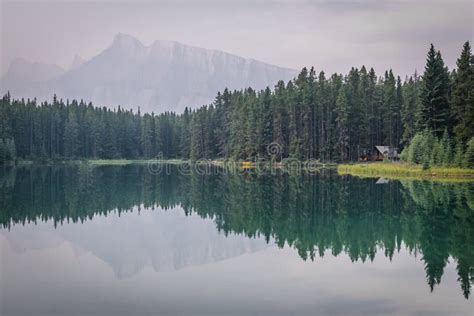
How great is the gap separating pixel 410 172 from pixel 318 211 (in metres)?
31.9

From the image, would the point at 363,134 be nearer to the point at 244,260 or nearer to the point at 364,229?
the point at 364,229

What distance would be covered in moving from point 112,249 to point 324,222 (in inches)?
452

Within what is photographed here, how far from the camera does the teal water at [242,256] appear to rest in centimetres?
1493

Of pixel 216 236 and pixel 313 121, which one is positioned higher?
pixel 313 121

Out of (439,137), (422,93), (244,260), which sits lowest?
(244,260)

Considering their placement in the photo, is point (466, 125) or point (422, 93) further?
point (422, 93)

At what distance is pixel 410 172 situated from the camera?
60.5 m

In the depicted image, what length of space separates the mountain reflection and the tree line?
48.0 ft

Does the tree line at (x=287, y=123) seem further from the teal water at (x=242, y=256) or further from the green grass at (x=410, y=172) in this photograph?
the teal water at (x=242, y=256)

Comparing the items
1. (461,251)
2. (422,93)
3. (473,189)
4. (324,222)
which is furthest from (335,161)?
(461,251)

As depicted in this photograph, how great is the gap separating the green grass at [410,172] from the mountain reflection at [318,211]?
17.5ft

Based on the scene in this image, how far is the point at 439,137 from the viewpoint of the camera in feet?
200

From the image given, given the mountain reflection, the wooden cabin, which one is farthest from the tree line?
the mountain reflection

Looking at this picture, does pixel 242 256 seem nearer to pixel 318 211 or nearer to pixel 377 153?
pixel 318 211
